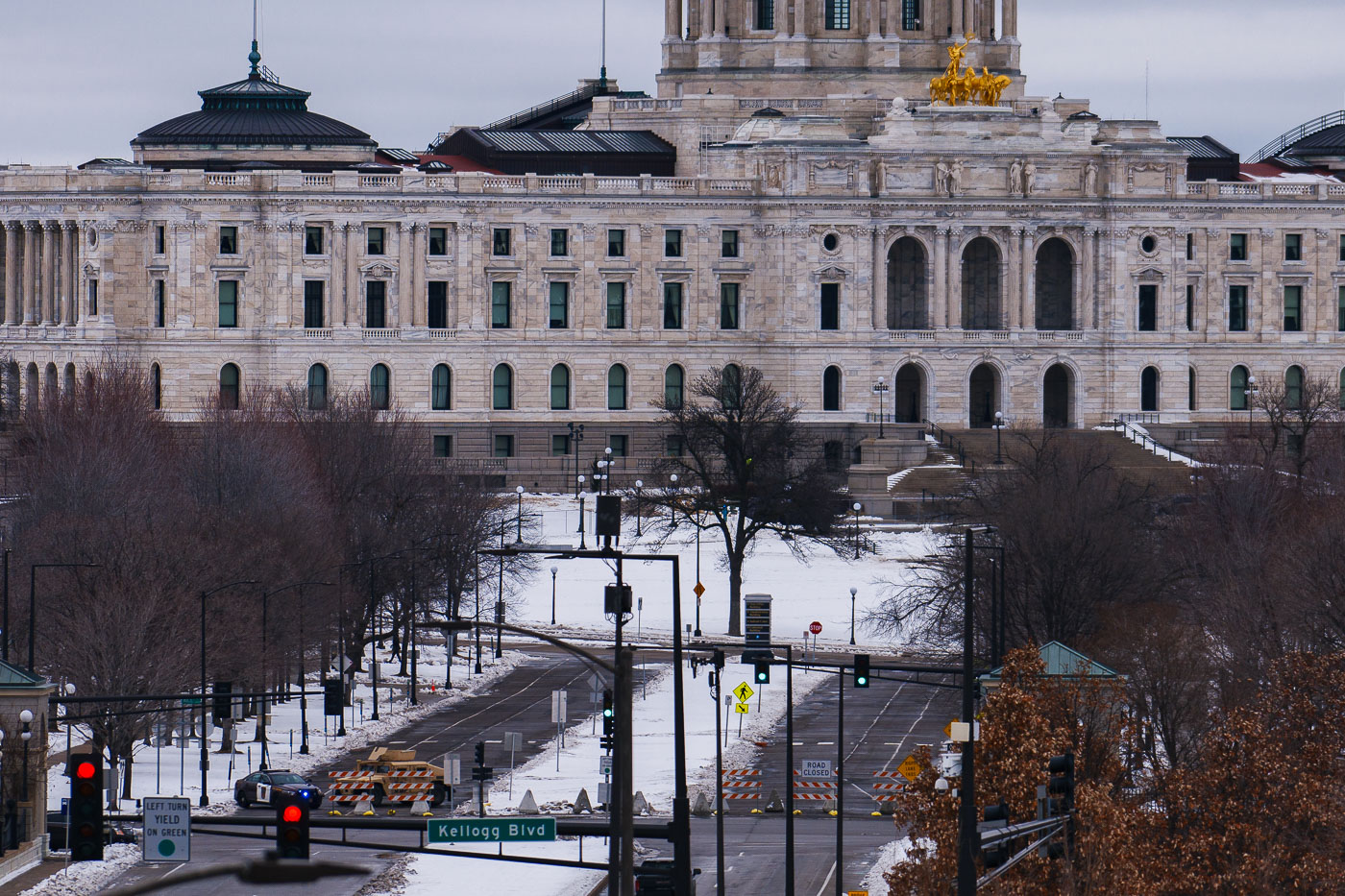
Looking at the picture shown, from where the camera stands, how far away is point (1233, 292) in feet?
591

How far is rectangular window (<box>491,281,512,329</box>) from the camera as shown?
17325 centimetres

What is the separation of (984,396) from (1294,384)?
18.4m

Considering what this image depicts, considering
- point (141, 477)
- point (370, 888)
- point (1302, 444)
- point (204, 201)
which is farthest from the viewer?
point (204, 201)

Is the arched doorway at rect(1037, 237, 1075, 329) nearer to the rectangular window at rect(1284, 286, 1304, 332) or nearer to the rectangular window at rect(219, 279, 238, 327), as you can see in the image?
the rectangular window at rect(1284, 286, 1304, 332)

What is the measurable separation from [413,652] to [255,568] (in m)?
6.92

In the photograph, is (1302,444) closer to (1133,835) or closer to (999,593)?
(999,593)

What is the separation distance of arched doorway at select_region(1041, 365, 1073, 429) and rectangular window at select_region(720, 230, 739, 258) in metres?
19.5

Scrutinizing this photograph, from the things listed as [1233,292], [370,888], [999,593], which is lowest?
[370,888]

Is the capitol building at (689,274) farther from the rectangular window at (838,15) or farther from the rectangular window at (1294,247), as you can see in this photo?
the rectangular window at (838,15)

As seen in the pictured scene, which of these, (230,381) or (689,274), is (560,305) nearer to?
(689,274)

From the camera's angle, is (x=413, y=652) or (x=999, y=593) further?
(x=413, y=652)

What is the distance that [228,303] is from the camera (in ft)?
561

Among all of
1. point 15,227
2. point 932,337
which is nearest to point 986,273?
point 932,337

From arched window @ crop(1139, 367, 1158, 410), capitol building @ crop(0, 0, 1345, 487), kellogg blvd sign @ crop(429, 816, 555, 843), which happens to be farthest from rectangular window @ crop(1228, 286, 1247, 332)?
kellogg blvd sign @ crop(429, 816, 555, 843)
